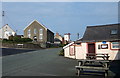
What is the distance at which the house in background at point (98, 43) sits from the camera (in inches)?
793

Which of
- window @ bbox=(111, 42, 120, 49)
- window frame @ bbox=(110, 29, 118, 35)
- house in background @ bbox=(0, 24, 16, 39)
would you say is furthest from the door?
house in background @ bbox=(0, 24, 16, 39)

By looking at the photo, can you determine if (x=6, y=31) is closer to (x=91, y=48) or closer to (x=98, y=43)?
(x=91, y=48)

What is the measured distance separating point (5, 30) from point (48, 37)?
2364cm

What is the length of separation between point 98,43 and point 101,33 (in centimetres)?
205

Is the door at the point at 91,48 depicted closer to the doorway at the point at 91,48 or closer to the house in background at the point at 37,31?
the doorway at the point at 91,48

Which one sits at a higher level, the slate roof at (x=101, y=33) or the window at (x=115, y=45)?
the slate roof at (x=101, y=33)

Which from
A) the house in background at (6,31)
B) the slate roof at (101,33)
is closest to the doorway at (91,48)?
the slate roof at (101,33)

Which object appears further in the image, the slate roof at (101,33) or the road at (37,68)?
the slate roof at (101,33)

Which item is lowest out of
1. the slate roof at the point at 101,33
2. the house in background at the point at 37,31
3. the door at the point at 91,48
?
the door at the point at 91,48

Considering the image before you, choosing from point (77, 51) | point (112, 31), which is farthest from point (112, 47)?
point (77, 51)

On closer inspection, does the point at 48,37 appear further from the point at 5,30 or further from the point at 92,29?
the point at 92,29

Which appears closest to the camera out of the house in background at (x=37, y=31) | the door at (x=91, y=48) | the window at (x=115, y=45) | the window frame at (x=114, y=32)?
the window at (x=115, y=45)

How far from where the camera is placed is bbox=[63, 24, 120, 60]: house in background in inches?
793

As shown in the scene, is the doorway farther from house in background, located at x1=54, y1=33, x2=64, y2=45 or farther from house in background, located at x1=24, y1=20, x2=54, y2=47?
house in background, located at x1=54, y1=33, x2=64, y2=45
